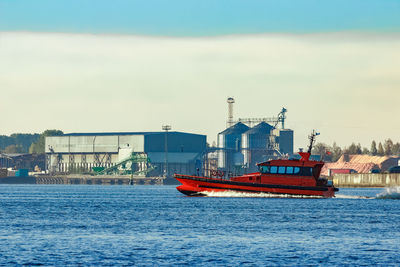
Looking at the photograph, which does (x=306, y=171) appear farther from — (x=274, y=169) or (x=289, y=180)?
(x=274, y=169)

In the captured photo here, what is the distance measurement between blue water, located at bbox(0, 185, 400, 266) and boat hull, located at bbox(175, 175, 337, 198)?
2074cm

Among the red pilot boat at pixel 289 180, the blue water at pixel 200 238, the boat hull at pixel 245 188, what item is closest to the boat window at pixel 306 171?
the red pilot boat at pixel 289 180

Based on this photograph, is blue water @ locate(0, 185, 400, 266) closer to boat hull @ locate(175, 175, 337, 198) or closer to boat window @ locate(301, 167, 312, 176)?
boat window @ locate(301, 167, 312, 176)

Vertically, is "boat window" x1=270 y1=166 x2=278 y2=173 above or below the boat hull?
above

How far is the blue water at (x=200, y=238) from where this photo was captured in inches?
1908

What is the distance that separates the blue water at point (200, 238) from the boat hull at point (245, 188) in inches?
817

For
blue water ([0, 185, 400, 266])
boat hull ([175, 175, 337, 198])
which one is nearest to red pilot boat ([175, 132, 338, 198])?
boat hull ([175, 175, 337, 198])

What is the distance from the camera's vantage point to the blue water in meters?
48.5

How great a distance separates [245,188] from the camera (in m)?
116

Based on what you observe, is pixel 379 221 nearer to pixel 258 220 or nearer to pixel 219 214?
pixel 258 220

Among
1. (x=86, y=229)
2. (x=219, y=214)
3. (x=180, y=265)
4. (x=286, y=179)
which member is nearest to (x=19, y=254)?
(x=180, y=265)

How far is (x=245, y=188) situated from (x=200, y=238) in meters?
56.4

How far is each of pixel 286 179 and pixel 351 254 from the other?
62.0 meters

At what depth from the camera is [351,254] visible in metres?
51.0
